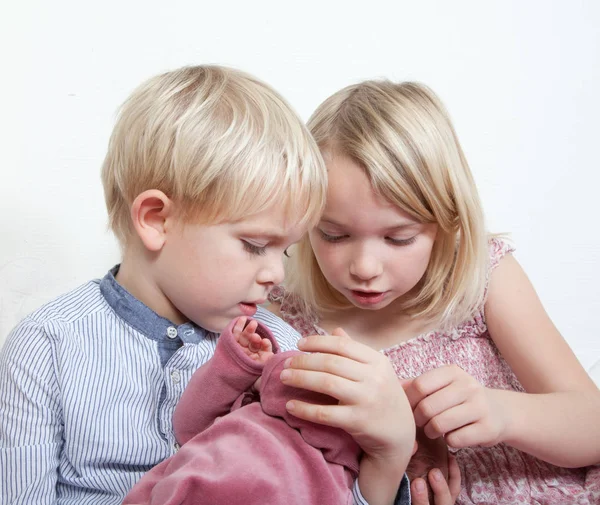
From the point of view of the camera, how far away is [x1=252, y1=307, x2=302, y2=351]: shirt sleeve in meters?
1.18

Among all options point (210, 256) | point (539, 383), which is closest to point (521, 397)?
point (539, 383)

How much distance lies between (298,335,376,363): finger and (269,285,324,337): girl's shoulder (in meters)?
0.51

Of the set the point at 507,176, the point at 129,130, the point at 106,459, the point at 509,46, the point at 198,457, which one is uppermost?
the point at 509,46

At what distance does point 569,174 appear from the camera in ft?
5.53

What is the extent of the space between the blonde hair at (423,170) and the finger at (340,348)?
0.32 metres

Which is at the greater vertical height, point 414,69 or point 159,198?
point 414,69

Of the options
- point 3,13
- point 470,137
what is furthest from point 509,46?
point 3,13

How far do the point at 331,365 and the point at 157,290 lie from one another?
1.07 ft

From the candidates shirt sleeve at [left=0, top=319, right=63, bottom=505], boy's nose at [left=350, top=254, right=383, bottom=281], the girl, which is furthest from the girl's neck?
shirt sleeve at [left=0, top=319, right=63, bottom=505]

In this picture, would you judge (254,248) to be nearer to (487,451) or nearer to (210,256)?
(210,256)

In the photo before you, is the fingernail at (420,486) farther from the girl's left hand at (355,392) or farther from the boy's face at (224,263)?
the boy's face at (224,263)

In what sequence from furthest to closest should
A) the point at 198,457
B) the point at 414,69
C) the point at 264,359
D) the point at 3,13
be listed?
1. the point at 414,69
2. the point at 3,13
3. the point at 264,359
4. the point at 198,457

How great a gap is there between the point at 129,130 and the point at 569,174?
1.04 m

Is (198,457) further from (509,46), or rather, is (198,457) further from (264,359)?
(509,46)
